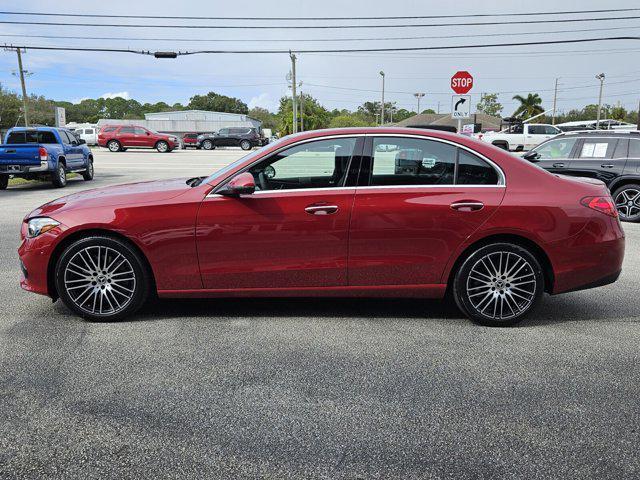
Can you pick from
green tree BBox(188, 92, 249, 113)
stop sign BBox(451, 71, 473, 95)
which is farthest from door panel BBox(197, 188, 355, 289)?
green tree BBox(188, 92, 249, 113)

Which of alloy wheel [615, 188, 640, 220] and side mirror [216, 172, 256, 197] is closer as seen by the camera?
side mirror [216, 172, 256, 197]

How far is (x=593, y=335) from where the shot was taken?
438cm

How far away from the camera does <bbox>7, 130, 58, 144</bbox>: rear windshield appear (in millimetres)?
16625

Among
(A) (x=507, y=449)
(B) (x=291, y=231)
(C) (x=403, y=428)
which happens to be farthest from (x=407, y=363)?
(B) (x=291, y=231)

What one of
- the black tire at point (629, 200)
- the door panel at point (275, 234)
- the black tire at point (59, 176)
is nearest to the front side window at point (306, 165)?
the door panel at point (275, 234)

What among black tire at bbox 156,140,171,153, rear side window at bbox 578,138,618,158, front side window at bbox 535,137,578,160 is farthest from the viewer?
black tire at bbox 156,140,171,153

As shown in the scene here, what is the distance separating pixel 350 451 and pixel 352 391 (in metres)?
0.65

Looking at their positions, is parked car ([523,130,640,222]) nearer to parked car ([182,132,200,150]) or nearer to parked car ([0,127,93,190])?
parked car ([0,127,93,190])

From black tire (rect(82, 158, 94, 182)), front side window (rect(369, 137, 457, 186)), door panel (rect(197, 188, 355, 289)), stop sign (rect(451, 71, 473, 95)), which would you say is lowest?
black tire (rect(82, 158, 94, 182))

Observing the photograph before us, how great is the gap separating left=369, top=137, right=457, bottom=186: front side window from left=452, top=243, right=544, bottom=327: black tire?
70 centimetres

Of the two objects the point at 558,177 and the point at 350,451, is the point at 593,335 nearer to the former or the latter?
the point at 558,177

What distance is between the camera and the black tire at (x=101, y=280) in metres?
4.43

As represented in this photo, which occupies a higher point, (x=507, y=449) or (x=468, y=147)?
(x=468, y=147)

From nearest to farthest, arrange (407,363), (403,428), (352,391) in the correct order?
(403,428), (352,391), (407,363)
